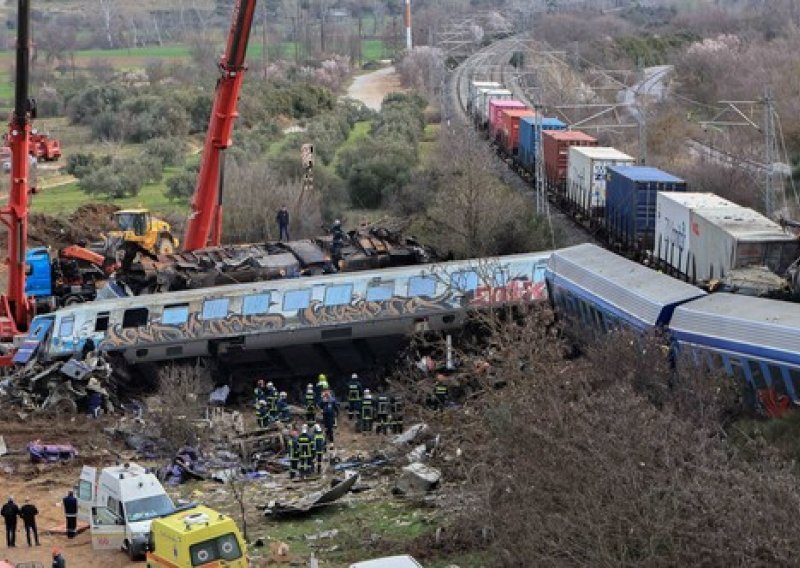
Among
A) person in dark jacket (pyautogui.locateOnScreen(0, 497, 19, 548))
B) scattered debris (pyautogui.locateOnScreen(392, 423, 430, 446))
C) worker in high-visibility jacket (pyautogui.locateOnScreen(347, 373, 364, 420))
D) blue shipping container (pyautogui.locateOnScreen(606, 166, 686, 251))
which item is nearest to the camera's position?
person in dark jacket (pyautogui.locateOnScreen(0, 497, 19, 548))

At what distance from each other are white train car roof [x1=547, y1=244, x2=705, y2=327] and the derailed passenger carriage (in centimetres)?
121

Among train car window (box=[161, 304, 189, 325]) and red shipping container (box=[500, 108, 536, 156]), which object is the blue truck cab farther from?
red shipping container (box=[500, 108, 536, 156])

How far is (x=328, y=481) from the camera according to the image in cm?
2445

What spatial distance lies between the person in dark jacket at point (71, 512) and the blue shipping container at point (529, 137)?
3040 cm

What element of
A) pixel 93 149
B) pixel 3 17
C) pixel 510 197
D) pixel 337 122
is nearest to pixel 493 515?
pixel 510 197

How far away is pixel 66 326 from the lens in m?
30.3

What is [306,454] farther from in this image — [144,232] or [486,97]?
[486,97]

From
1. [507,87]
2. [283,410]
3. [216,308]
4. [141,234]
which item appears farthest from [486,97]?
[283,410]

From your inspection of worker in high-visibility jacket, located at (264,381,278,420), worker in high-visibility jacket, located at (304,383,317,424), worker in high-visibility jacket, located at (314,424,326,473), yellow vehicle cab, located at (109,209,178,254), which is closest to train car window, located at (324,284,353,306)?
worker in high-visibility jacket, located at (264,381,278,420)

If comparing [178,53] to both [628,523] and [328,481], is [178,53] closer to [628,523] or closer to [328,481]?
[328,481]

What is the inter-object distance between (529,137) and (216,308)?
23.7m

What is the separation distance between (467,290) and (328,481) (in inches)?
266

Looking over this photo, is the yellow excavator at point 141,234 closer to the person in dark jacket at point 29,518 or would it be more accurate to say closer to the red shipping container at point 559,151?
the red shipping container at point 559,151

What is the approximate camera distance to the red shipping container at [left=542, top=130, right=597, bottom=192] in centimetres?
4594
